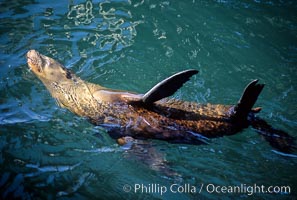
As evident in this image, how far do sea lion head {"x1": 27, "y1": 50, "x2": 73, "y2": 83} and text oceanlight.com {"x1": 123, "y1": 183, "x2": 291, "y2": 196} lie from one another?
2.03 meters

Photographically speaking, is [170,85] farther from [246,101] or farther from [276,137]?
[276,137]

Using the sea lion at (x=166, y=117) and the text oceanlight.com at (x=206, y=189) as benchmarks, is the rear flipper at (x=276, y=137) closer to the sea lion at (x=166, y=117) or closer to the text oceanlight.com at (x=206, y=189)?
the sea lion at (x=166, y=117)

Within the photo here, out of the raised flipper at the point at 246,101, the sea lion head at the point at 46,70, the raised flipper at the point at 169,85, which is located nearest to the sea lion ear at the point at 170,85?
the raised flipper at the point at 169,85

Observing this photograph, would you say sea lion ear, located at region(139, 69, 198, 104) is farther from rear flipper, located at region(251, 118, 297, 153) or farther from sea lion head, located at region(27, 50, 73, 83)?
sea lion head, located at region(27, 50, 73, 83)

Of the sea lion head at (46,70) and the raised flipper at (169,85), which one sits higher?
the raised flipper at (169,85)

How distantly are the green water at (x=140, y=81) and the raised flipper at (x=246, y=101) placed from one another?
585mm

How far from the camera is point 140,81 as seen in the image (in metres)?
5.92

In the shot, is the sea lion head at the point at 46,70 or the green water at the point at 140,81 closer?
the green water at the point at 140,81

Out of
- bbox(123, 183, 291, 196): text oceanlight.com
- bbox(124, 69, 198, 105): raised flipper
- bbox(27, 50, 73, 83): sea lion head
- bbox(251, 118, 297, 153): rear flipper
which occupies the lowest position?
bbox(123, 183, 291, 196): text oceanlight.com

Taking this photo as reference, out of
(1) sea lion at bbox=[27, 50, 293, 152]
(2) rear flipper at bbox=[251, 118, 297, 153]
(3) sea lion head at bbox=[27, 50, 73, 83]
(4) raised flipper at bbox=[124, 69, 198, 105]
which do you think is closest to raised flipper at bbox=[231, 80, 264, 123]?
(1) sea lion at bbox=[27, 50, 293, 152]

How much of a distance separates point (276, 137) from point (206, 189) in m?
1.29

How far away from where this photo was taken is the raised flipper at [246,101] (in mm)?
4031

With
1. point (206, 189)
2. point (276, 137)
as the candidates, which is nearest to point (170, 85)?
point (206, 189)

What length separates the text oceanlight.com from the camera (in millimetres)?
4312
